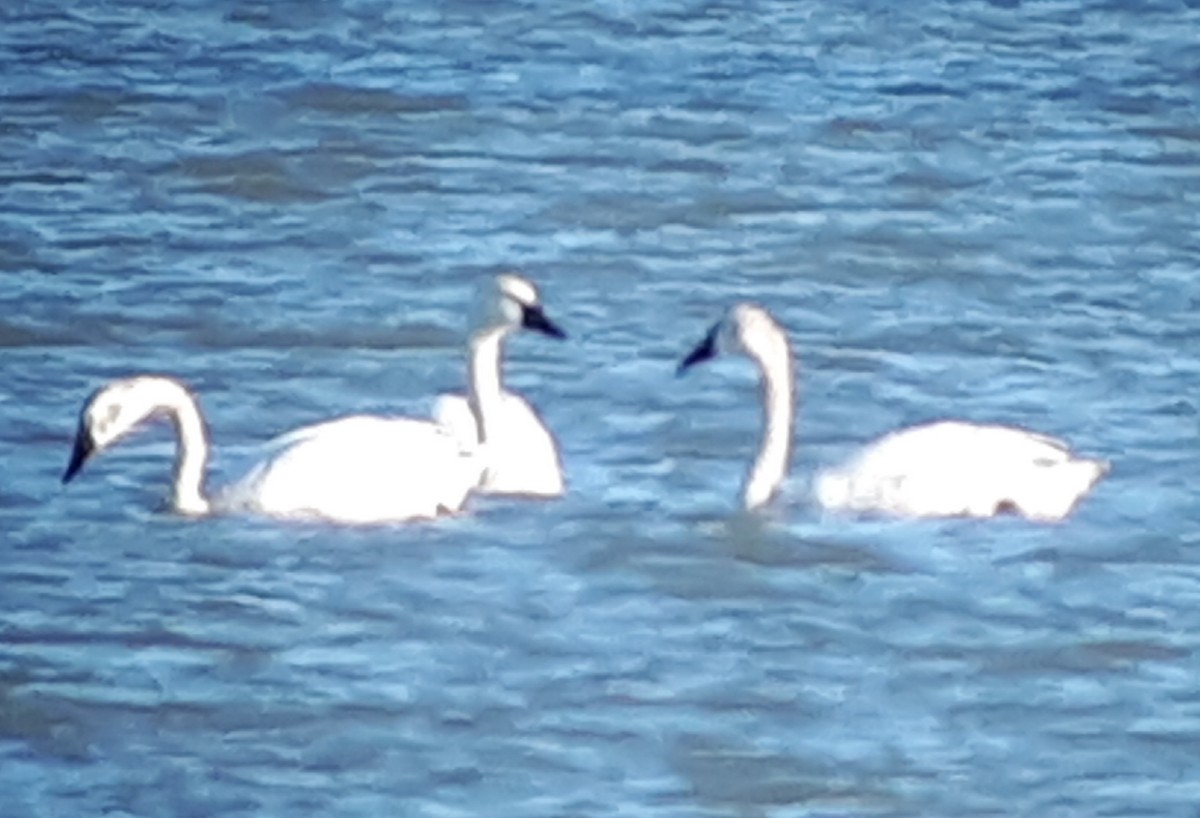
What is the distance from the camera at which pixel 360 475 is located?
12781mm

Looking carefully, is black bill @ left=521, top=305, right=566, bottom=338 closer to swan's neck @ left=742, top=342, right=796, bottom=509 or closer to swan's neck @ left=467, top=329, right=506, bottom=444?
swan's neck @ left=467, top=329, right=506, bottom=444

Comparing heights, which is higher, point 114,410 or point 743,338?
point 743,338

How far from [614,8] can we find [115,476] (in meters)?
5.65

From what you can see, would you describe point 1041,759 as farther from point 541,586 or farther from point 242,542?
point 242,542

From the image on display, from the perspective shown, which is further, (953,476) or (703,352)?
(703,352)

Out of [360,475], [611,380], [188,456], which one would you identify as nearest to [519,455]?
[360,475]

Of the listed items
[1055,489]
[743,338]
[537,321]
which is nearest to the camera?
[1055,489]

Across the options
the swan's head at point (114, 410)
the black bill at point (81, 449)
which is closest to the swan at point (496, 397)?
the swan's head at point (114, 410)

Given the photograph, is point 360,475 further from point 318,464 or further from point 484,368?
point 484,368

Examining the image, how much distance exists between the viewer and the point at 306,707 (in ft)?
36.8

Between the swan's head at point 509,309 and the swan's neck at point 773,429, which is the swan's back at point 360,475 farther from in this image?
the swan's neck at point 773,429

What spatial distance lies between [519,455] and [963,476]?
1189mm

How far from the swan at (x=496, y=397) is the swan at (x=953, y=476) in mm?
636

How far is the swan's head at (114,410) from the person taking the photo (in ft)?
42.1
